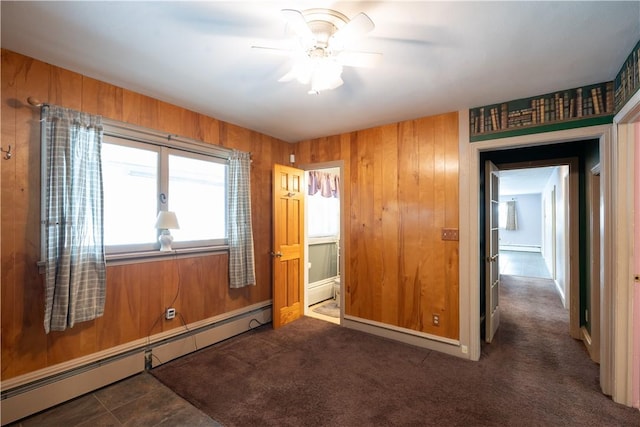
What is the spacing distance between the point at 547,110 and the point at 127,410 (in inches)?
166

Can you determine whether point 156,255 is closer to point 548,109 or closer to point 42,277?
point 42,277

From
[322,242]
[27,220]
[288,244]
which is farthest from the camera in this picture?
[322,242]

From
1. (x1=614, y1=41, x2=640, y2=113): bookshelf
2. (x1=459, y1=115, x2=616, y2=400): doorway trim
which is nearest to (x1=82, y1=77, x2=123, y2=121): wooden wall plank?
(x1=459, y1=115, x2=616, y2=400): doorway trim

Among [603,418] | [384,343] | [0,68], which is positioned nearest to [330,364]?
[384,343]

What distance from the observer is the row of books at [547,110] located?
7.48 ft

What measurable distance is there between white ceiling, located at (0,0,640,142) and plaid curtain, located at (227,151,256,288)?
834 millimetres

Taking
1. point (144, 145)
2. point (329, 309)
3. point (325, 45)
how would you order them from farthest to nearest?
point (329, 309) < point (144, 145) < point (325, 45)

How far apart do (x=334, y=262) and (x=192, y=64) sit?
3.99 metres

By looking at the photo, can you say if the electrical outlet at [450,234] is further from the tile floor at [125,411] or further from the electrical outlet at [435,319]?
the tile floor at [125,411]

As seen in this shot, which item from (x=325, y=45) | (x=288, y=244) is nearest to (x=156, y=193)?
(x=288, y=244)

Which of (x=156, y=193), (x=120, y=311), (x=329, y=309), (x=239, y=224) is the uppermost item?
(x=156, y=193)

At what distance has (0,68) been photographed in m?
1.87

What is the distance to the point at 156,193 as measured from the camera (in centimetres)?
267

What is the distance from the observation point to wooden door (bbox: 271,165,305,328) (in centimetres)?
362
